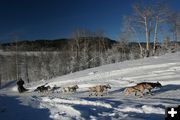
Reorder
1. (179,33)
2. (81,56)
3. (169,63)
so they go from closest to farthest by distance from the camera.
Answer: (169,63) < (179,33) < (81,56)

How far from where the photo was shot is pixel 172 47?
232ft

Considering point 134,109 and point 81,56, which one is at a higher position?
point 81,56

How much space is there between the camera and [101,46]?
350 ft

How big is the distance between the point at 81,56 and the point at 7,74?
131 feet

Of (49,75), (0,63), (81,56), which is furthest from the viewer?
(0,63)

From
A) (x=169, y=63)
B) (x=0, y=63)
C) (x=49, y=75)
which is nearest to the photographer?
(x=169, y=63)

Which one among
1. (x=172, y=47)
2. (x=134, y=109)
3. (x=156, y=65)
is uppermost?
(x=172, y=47)

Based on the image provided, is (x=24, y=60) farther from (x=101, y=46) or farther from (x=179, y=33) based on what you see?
(x=179, y=33)

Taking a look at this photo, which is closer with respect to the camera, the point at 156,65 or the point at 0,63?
the point at 156,65

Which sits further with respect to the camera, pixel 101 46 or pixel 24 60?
pixel 24 60

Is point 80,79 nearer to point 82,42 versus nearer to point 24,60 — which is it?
point 82,42

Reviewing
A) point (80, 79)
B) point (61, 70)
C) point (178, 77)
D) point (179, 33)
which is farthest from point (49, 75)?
point (178, 77)

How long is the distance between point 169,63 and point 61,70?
7092 cm

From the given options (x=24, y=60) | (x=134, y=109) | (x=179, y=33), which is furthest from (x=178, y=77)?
(x=24, y=60)
